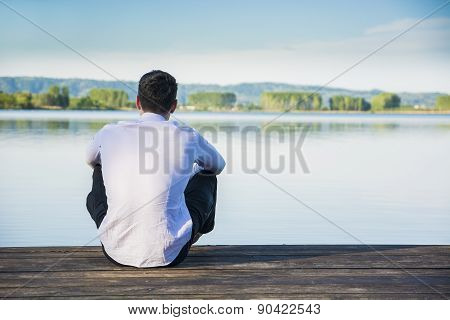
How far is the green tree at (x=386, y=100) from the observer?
4572cm

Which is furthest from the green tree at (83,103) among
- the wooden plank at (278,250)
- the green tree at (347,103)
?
the wooden plank at (278,250)

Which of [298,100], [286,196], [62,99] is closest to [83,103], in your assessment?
[62,99]

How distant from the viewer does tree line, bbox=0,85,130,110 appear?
37156 millimetres

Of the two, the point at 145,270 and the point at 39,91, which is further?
the point at 39,91

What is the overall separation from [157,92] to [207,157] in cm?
39

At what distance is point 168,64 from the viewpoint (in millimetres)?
43906

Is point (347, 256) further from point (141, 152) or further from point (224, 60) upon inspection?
point (224, 60)

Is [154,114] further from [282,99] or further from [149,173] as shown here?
[282,99]

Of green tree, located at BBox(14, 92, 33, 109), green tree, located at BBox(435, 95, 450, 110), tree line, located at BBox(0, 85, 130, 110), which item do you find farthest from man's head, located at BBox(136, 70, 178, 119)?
green tree, located at BBox(435, 95, 450, 110)

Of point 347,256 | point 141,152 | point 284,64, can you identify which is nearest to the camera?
point 141,152

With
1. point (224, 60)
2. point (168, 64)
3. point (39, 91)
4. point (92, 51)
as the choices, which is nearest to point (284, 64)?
point (224, 60)

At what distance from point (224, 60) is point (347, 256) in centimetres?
4186

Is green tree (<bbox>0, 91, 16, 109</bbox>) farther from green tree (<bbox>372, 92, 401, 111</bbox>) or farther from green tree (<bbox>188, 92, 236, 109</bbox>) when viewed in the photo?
green tree (<bbox>372, 92, 401, 111</bbox>)

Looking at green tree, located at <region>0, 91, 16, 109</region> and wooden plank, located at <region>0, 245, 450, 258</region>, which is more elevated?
green tree, located at <region>0, 91, 16, 109</region>
